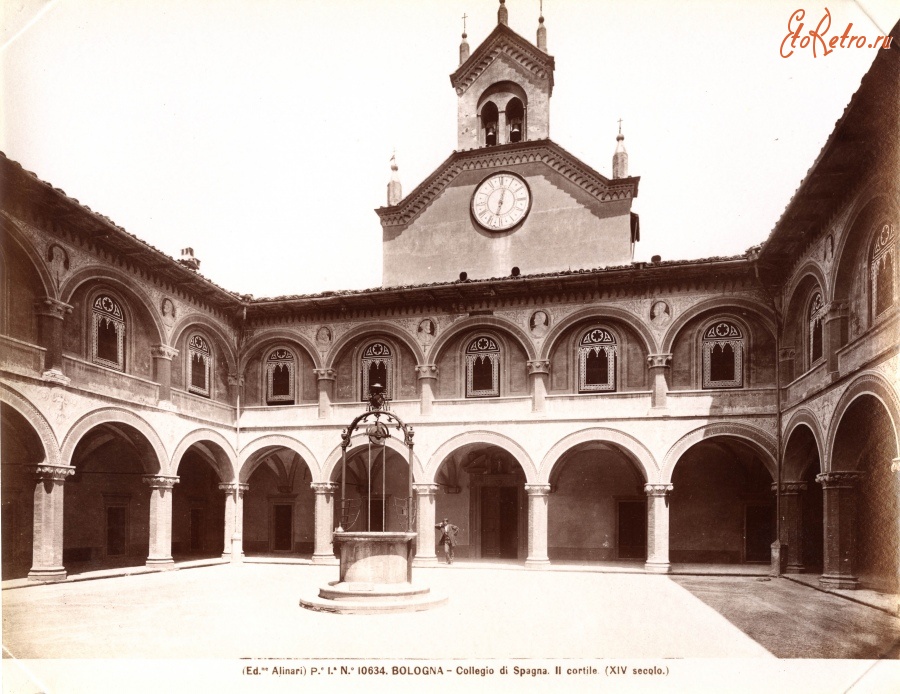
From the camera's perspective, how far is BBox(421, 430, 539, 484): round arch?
20.9 meters

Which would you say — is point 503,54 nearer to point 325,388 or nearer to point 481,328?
point 481,328

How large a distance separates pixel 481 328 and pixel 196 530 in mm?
11374

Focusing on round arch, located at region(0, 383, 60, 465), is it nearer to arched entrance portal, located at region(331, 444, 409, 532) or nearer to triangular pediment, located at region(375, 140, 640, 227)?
arched entrance portal, located at region(331, 444, 409, 532)

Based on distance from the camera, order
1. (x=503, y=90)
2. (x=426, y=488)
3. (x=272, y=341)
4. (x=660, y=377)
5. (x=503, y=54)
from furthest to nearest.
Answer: (x=503, y=90)
(x=503, y=54)
(x=272, y=341)
(x=426, y=488)
(x=660, y=377)

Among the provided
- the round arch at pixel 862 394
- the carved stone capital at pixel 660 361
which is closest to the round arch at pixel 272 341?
the carved stone capital at pixel 660 361

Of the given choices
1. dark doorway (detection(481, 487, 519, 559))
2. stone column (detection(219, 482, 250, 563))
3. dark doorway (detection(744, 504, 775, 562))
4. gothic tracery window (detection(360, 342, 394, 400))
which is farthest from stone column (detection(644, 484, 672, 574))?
stone column (detection(219, 482, 250, 563))

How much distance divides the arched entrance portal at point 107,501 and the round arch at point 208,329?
2916 mm

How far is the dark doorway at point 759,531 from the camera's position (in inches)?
833

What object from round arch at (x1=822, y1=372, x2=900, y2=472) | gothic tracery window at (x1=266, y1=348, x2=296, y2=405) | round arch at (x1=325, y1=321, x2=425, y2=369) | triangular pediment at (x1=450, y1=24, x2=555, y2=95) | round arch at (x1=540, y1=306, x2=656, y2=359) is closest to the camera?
round arch at (x1=822, y1=372, x2=900, y2=472)

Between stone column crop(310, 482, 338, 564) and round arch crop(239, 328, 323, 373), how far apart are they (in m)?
3.82

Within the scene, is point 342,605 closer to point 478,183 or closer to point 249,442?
point 249,442

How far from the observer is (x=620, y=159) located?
23.5 m

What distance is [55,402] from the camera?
611 inches

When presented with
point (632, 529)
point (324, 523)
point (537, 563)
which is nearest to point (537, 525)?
point (537, 563)
